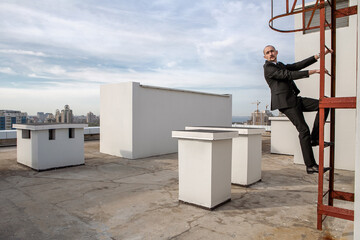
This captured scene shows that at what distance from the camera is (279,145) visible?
9648 millimetres

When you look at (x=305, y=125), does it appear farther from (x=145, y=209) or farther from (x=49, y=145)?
(x=49, y=145)

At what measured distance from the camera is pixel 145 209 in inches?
150

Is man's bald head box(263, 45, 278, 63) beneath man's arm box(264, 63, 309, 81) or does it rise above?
above

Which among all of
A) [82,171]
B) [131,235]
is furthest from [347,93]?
[82,171]

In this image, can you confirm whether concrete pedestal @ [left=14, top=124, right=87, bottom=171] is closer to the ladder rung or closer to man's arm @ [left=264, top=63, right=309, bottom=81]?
man's arm @ [left=264, top=63, right=309, bottom=81]

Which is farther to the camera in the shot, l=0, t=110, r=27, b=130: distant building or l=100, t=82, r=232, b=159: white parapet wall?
l=0, t=110, r=27, b=130: distant building

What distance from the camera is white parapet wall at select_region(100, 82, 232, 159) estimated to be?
8383 millimetres

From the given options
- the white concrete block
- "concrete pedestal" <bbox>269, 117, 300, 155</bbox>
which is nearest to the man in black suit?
"concrete pedestal" <bbox>269, 117, 300, 155</bbox>

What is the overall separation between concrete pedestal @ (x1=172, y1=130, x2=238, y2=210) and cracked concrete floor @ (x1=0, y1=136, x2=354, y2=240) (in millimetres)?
193

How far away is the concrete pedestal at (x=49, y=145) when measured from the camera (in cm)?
652

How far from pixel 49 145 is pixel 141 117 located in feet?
9.81

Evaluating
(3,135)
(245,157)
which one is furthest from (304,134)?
(3,135)

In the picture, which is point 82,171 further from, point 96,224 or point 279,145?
point 279,145

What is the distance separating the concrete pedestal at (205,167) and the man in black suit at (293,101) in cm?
98
